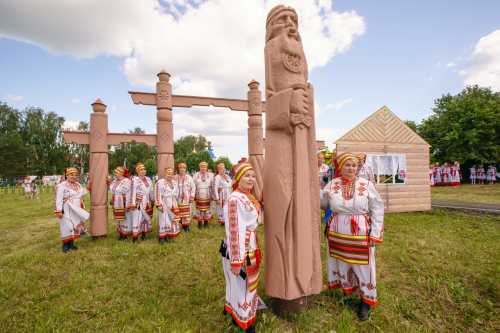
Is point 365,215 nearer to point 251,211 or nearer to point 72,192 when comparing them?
point 251,211

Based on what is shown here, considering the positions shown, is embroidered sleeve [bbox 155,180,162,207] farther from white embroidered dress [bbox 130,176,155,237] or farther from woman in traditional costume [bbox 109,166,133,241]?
woman in traditional costume [bbox 109,166,133,241]

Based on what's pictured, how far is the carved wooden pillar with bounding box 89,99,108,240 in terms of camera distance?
5.40 m

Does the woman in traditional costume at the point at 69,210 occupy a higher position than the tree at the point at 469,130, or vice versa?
the tree at the point at 469,130

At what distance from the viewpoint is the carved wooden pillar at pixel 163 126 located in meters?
5.89

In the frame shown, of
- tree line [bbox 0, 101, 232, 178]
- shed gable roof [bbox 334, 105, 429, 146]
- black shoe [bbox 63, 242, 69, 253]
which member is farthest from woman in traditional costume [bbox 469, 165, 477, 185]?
tree line [bbox 0, 101, 232, 178]

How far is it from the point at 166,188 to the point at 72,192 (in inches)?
77.4

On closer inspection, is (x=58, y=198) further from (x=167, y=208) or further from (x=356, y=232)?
(x=356, y=232)

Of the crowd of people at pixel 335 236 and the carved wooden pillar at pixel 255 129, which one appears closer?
the crowd of people at pixel 335 236

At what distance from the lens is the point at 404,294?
3.19 meters

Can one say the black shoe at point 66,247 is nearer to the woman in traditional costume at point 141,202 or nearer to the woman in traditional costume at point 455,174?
the woman in traditional costume at point 141,202

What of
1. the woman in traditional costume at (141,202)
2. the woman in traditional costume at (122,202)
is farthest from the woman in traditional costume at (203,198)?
the woman in traditional costume at (122,202)

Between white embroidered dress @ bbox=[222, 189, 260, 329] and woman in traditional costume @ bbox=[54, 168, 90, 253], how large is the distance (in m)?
4.48

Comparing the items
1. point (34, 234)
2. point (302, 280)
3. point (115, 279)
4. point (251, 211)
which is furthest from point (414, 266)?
point (34, 234)

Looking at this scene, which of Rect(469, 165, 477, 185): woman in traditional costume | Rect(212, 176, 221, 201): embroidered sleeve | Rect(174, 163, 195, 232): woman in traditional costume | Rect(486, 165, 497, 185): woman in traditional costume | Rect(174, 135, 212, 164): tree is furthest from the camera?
Rect(174, 135, 212, 164): tree
